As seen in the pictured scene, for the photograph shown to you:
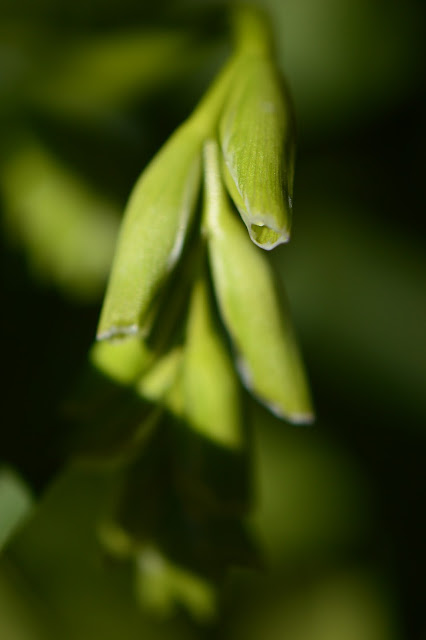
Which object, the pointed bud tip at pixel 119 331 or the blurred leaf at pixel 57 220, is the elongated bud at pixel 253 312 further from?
the blurred leaf at pixel 57 220

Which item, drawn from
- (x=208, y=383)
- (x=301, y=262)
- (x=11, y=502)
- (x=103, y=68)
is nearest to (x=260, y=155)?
(x=208, y=383)

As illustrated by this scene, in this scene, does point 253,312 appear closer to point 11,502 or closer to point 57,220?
point 11,502

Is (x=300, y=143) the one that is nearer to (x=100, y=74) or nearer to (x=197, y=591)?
(x=100, y=74)

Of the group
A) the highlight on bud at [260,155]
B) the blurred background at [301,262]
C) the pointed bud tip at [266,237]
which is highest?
the highlight on bud at [260,155]

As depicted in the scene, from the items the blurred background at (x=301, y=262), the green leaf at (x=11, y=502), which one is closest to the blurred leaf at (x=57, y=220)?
the blurred background at (x=301, y=262)

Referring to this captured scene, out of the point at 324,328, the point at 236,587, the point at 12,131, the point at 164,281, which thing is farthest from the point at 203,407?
the point at 236,587

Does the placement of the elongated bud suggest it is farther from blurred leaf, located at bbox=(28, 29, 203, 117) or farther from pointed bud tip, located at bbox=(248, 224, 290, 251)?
blurred leaf, located at bbox=(28, 29, 203, 117)

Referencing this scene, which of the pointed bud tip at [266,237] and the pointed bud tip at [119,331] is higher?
the pointed bud tip at [266,237]
